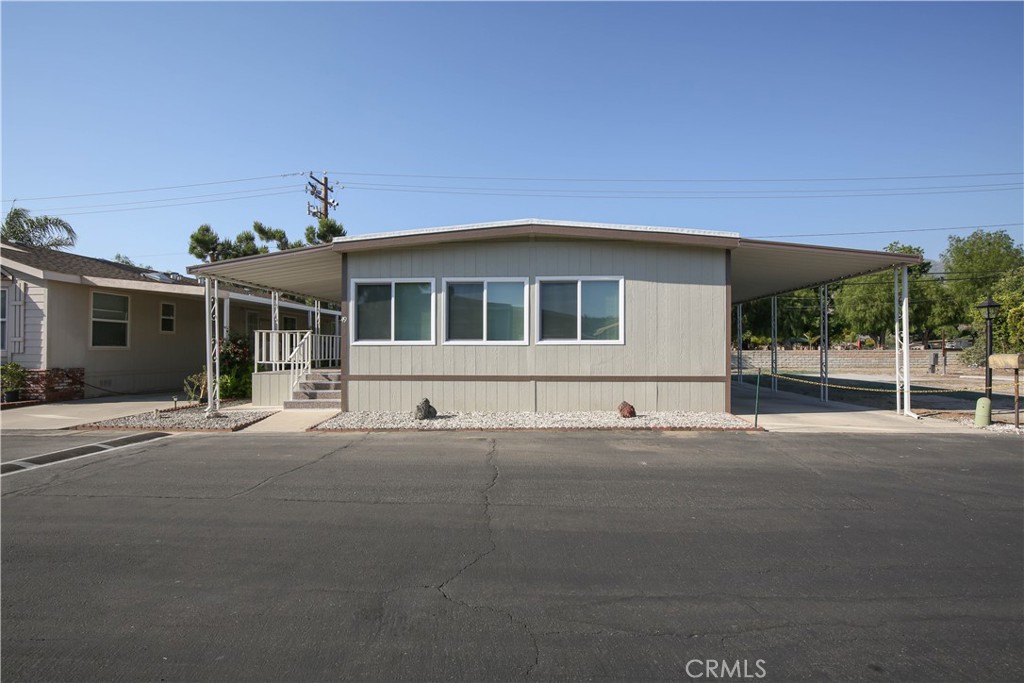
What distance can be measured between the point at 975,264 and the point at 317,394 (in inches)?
1545

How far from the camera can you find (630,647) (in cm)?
339

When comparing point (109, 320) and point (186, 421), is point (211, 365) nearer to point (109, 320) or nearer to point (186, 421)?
point (186, 421)

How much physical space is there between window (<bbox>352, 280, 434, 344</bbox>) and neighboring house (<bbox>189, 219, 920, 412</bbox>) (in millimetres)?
32

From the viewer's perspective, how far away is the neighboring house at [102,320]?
16234mm

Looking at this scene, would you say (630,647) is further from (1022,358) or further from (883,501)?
(1022,358)

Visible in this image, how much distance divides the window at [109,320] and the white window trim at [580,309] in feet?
43.9

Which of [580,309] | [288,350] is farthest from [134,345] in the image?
[580,309]

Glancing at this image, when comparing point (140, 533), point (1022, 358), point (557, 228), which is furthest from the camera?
point (557, 228)

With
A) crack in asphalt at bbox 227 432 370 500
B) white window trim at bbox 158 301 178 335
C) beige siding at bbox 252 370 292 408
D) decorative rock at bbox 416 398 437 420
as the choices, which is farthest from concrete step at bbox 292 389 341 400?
white window trim at bbox 158 301 178 335

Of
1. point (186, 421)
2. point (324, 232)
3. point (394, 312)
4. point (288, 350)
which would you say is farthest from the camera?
point (324, 232)

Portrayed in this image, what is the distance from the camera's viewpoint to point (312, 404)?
46.9ft

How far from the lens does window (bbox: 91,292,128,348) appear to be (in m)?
17.7

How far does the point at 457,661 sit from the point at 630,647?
3.15 feet

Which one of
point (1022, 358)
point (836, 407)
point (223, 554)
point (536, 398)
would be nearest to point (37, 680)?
point (223, 554)
